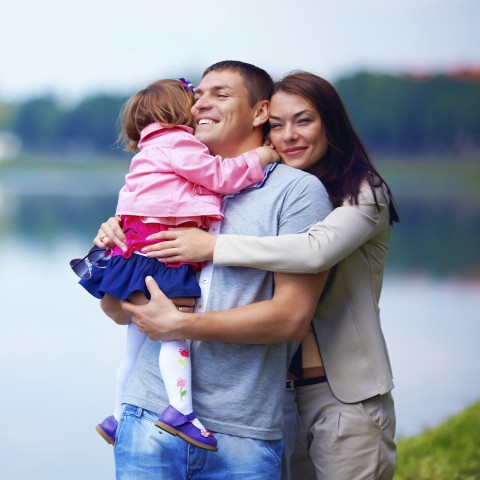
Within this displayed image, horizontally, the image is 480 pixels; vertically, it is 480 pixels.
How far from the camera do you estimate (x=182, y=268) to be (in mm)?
1862

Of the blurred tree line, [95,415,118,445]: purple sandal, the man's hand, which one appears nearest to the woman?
the man's hand

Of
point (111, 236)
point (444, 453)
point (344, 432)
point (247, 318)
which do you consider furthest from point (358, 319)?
point (444, 453)

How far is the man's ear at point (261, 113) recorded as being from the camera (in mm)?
2049

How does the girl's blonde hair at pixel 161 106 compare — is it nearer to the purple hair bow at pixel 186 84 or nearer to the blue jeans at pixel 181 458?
the purple hair bow at pixel 186 84

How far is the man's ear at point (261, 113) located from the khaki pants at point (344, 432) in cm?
62

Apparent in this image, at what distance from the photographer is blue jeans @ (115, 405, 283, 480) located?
179 cm

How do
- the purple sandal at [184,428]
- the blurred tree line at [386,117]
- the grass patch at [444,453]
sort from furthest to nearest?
the blurred tree line at [386,117] < the grass patch at [444,453] < the purple sandal at [184,428]

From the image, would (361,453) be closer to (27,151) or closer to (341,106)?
(341,106)

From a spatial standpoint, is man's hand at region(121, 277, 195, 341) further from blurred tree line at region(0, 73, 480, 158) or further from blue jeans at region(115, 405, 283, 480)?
blurred tree line at region(0, 73, 480, 158)

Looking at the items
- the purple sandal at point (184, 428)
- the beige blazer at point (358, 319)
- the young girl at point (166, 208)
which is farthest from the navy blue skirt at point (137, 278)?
the beige blazer at point (358, 319)

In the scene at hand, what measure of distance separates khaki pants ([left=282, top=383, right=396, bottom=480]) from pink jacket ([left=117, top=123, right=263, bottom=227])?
50 cm

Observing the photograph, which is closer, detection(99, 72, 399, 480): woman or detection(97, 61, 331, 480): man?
detection(97, 61, 331, 480): man

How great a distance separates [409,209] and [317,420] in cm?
1795

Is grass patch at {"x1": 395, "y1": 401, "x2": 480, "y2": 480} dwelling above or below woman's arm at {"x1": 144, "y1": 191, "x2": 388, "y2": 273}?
below
